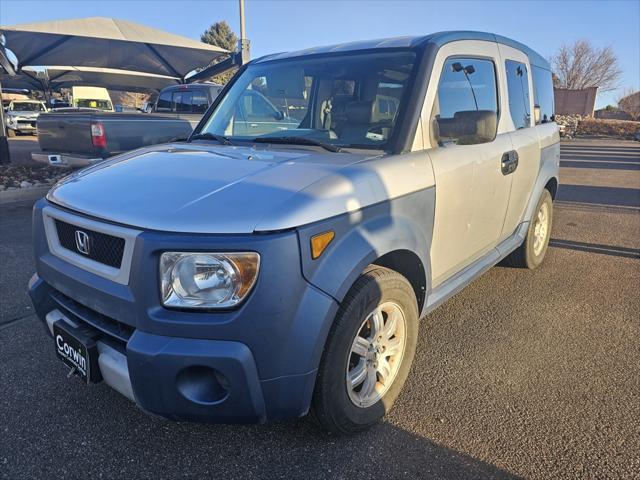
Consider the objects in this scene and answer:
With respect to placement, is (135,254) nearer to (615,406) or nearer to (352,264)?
(352,264)

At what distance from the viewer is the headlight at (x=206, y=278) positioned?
1790 mm

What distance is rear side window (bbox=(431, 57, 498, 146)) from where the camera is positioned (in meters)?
2.67

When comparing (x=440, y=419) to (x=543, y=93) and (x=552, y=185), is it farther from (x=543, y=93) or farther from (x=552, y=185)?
(x=543, y=93)

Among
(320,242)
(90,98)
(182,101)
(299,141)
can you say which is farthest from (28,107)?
(320,242)

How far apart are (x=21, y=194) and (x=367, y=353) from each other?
7964mm

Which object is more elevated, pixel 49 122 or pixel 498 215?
pixel 49 122

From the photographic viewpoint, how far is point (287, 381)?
1.89 m

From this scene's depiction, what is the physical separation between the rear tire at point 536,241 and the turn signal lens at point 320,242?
2968mm

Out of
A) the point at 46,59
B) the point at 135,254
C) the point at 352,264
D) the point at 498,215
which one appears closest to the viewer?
the point at 135,254

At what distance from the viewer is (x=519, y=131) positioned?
3840 mm

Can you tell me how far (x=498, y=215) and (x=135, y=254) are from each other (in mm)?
2661

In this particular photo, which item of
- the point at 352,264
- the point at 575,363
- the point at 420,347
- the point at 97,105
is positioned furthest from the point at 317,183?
the point at 97,105

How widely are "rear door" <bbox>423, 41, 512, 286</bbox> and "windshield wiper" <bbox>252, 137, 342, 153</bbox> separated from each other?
560mm

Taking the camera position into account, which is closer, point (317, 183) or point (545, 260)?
point (317, 183)
